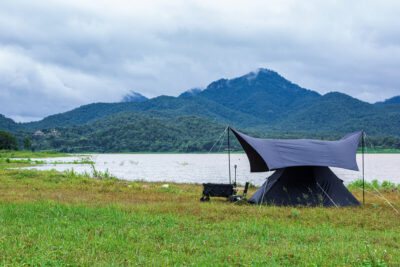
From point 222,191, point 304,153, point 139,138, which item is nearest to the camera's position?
point 304,153

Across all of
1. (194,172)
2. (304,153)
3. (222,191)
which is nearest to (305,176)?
(304,153)

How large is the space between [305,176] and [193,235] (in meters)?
7.54

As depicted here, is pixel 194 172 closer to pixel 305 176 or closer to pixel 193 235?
pixel 305 176

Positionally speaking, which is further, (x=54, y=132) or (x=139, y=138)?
(x=54, y=132)

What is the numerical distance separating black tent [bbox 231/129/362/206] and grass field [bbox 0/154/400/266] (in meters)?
1.54

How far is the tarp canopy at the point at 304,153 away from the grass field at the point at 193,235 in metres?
1.72

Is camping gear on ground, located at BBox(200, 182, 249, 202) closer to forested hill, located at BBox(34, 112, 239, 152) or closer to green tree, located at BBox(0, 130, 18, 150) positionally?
green tree, located at BBox(0, 130, 18, 150)

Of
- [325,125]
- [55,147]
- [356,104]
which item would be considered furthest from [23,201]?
[356,104]

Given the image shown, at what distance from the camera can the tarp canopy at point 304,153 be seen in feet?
42.2

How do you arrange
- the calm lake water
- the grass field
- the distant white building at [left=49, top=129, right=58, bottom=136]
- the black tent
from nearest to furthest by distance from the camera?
the grass field → the black tent → the calm lake water → the distant white building at [left=49, top=129, right=58, bottom=136]

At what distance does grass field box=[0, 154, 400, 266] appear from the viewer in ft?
20.4

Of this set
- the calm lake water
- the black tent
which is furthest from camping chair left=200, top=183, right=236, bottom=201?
the calm lake water

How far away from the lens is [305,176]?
14.2 metres

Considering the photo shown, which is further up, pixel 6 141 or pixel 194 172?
pixel 6 141
